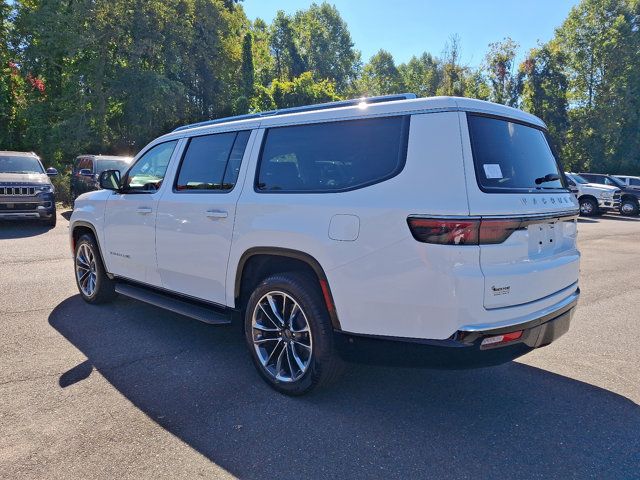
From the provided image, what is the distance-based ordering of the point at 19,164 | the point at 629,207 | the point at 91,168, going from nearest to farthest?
the point at 19,164 → the point at 91,168 → the point at 629,207

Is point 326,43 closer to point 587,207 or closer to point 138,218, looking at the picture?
point 587,207

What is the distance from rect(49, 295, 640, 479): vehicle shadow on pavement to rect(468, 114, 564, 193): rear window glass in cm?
152

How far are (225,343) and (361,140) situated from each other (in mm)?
2385

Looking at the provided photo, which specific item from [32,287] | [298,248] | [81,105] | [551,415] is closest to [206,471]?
[298,248]

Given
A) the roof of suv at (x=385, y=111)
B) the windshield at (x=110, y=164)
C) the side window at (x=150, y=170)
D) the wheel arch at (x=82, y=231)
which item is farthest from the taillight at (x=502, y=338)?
the windshield at (x=110, y=164)

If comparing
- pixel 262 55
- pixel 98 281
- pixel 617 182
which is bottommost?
pixel 98 281

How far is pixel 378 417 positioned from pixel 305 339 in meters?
0.70

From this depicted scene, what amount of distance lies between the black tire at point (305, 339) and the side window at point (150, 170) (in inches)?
70.8

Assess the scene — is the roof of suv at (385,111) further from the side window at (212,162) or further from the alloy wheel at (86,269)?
the alloy wheel at (86,269)

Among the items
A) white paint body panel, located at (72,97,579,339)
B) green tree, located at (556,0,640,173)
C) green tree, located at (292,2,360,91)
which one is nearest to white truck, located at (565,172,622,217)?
green tree, located at (556,0,640,173)

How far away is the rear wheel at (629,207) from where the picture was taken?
2209 centimetres

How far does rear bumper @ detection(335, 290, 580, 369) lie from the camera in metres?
2.63

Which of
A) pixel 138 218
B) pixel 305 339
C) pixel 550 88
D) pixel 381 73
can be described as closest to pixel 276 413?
pixel 305 339

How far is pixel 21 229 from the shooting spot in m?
11.4
